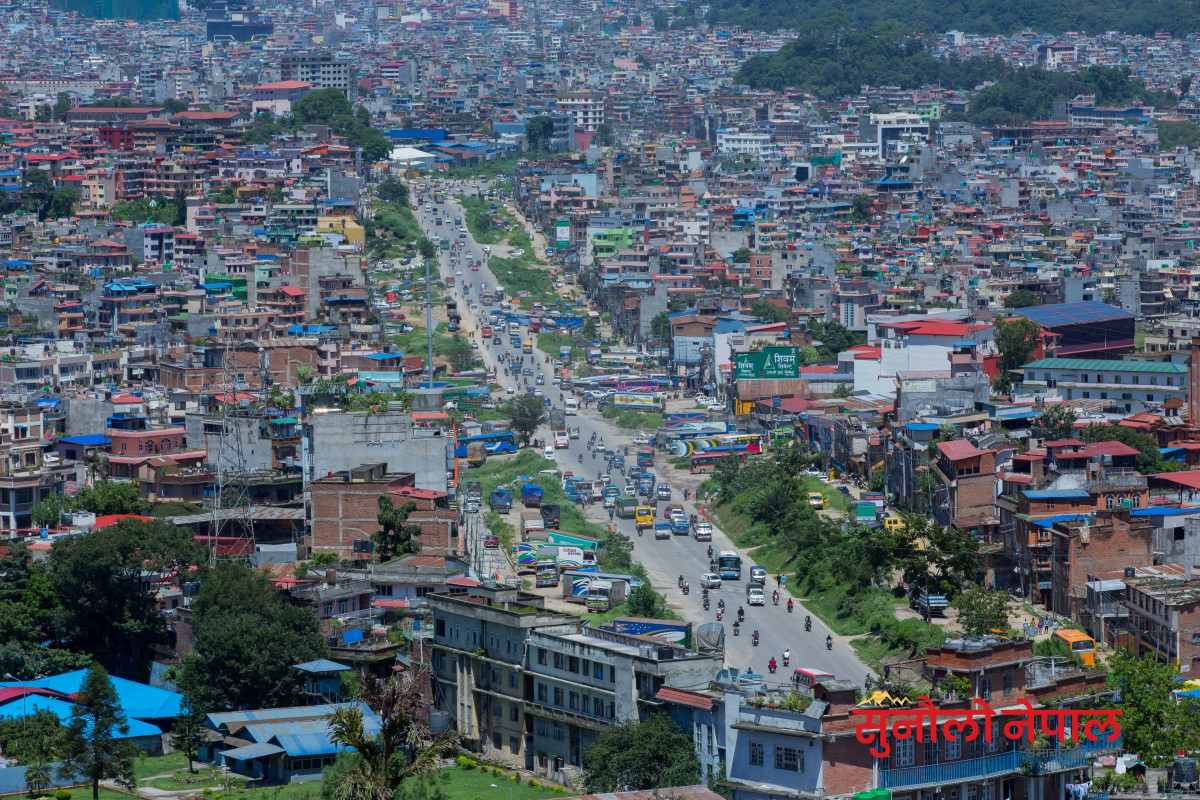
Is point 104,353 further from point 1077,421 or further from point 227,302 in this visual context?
point 1077,421

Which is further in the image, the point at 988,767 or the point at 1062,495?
the point at 1062,495

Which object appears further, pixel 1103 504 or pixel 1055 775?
pixel 1103 504

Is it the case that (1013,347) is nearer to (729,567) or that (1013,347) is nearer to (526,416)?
(526,416)

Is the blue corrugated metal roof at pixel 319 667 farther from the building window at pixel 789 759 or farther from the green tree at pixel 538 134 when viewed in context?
the green tree at pixel 538 134

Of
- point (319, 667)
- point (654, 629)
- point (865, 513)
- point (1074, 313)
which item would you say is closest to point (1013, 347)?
point (1074, 313)

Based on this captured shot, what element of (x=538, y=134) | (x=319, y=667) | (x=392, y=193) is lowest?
(x=319, y=667)

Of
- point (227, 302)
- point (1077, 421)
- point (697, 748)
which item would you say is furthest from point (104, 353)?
point (697, 748)
